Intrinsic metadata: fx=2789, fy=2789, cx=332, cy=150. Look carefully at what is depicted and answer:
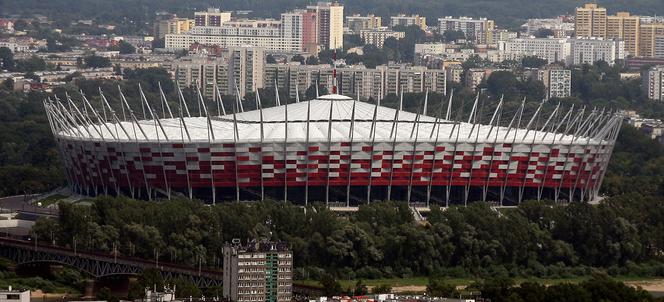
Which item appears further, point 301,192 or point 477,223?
point 301,192

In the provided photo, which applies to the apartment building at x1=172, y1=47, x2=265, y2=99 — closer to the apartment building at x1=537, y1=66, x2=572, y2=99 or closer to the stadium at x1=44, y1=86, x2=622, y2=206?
the apartment building at x1=537, y1=66, x2=572, y2=99

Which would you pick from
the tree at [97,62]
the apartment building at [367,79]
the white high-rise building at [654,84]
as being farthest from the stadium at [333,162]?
the tree at [97,62]

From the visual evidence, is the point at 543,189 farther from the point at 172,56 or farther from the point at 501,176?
the point at 172,56

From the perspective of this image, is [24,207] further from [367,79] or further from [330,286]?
[367,79]

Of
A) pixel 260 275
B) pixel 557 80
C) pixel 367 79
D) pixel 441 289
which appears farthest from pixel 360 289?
pixel 557 80

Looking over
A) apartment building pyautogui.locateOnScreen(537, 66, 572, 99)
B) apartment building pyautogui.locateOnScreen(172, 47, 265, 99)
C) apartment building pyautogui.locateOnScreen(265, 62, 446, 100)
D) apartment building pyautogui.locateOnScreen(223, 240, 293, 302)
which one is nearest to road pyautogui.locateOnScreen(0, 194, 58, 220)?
apartment building pyautogui.locateOnScreen(223, 240, 293, 302)

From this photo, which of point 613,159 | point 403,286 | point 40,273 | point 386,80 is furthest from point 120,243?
point 386,80
